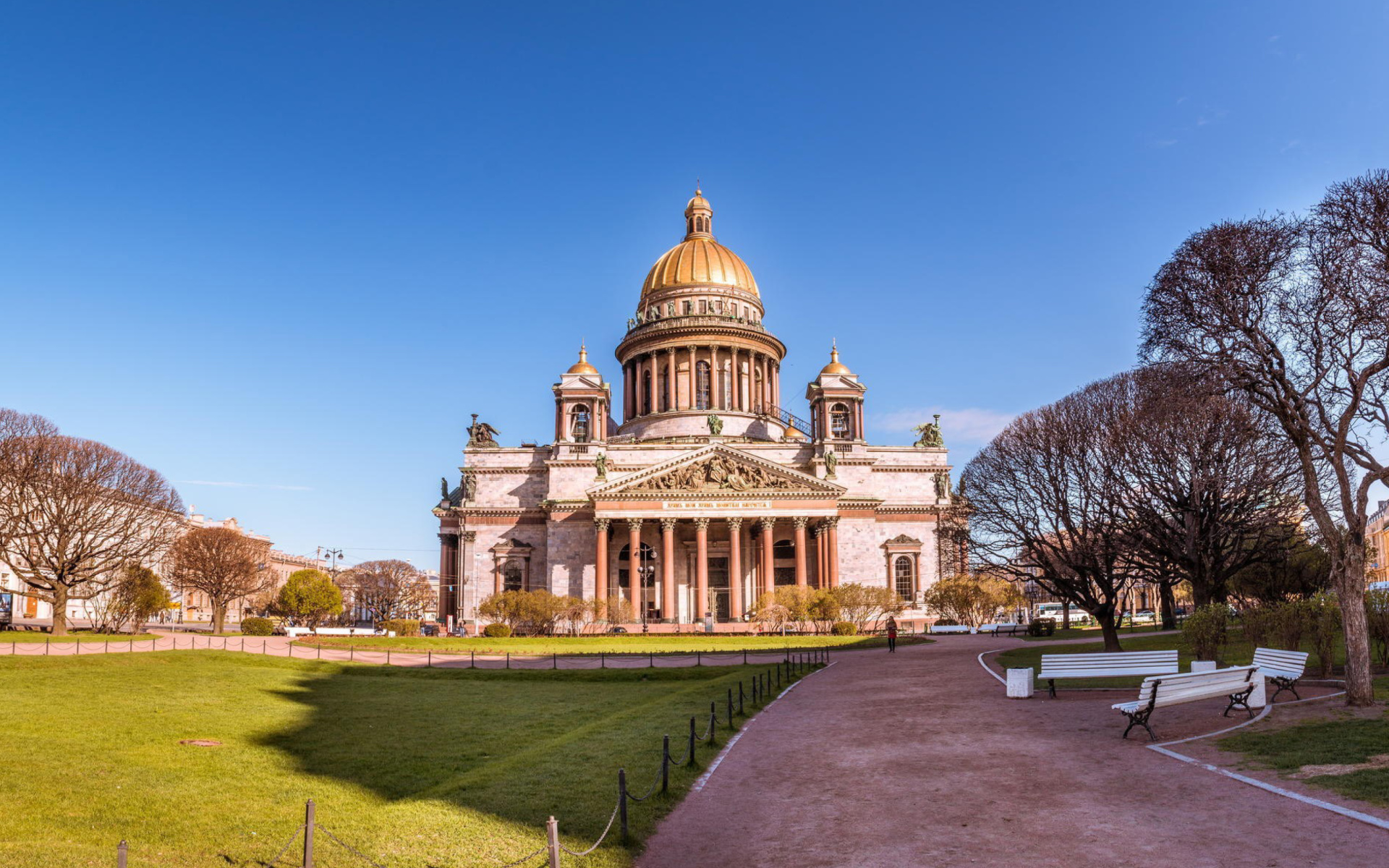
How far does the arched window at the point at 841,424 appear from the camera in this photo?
7912 cm

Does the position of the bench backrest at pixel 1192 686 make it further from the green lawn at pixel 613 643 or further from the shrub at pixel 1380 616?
the green lawn at pixel 613 643

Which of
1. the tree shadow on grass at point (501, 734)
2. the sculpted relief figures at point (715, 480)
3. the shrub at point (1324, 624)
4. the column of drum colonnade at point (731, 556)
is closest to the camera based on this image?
the tree shadow on grass at point (501, 734)

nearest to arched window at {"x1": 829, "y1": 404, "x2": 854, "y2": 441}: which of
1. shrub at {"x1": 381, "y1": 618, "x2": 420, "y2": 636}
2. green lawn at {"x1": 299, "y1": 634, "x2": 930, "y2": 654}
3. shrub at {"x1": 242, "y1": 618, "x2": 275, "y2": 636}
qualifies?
green lawn at {"x1": 299, "y1": 634, "x2": 930, "y2": 654}

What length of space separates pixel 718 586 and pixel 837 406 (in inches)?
694

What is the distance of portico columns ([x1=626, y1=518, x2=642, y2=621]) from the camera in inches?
2692

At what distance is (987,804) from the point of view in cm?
1264

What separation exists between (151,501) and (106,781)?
52.4m

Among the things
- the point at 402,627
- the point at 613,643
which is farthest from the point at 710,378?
the point at 613,643

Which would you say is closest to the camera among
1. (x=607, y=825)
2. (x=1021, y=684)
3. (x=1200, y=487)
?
(x=607, y=825)

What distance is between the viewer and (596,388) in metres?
78.7

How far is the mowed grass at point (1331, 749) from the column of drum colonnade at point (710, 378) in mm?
68257

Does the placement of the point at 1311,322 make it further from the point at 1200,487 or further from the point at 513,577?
the point at 513,577

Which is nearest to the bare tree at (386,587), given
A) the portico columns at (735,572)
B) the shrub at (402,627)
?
the shrub at (402,627)

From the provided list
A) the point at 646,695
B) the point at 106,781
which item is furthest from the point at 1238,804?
the point at 646,695
